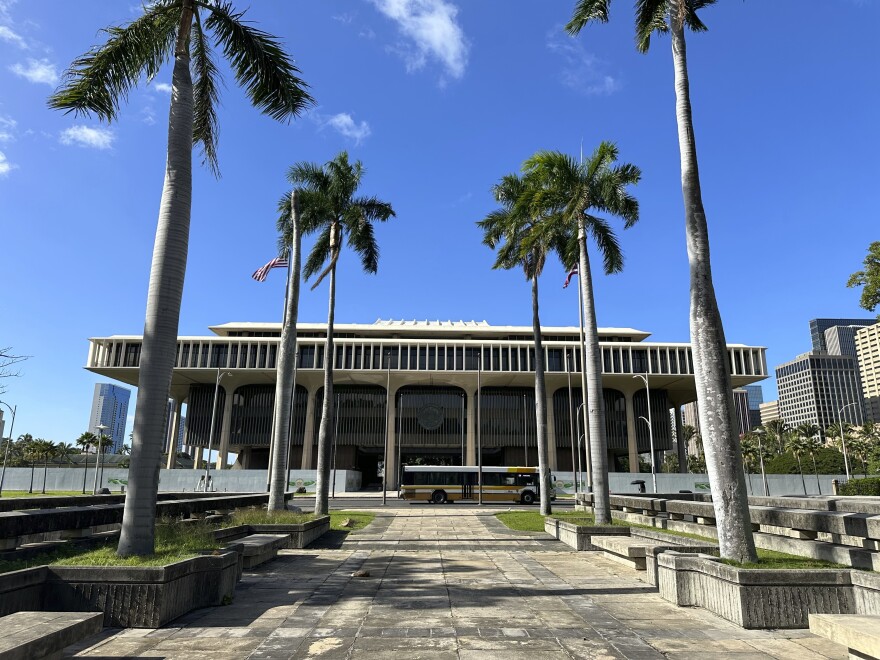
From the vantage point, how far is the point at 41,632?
4727mm

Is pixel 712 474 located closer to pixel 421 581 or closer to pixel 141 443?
pixel 421 581

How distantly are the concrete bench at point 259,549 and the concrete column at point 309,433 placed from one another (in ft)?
184

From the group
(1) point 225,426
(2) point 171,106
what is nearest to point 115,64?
(2) point 171,106

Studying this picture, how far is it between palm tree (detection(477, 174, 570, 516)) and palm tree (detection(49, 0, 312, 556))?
1306 centimetres

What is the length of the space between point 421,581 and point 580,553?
6.32 meters

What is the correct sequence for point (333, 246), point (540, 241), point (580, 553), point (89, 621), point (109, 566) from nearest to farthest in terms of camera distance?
point (89, 621)
point (109, 566)
point (580, 553)
point (540, 241)
point (333, 246)

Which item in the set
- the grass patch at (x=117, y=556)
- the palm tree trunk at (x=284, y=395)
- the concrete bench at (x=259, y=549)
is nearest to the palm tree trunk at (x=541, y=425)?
the palm tree trunk at (x=284, y=395)

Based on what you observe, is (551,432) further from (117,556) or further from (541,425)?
(117,556)

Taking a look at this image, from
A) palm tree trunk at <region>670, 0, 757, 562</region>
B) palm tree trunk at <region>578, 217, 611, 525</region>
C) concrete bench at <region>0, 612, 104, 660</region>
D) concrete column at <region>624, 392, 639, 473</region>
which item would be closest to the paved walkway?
concrete bench at <region>0, 612, 104, 660</region>

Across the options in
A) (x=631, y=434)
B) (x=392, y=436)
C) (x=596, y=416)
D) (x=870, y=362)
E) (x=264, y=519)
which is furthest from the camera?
(x=870, y=362)

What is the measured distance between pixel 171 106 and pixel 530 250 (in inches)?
662

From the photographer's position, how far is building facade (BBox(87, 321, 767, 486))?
65.8 m

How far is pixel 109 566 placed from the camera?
713cm

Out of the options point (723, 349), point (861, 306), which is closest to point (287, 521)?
point (723, 349)
